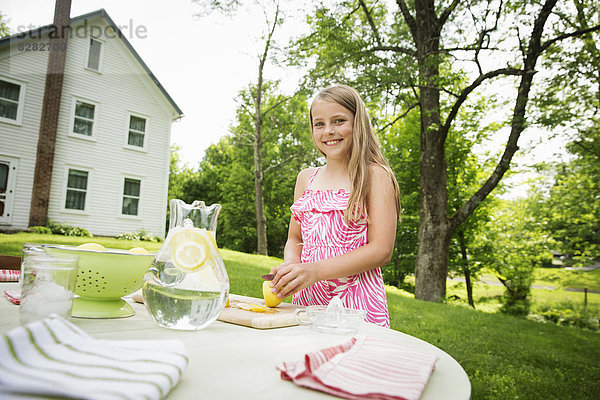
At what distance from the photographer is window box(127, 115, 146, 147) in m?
15.4

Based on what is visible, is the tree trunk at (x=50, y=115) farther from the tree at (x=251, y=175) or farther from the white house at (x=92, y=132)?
the tree at (x=251, y=175)

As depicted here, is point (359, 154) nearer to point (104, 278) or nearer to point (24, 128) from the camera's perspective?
point (104, 278)

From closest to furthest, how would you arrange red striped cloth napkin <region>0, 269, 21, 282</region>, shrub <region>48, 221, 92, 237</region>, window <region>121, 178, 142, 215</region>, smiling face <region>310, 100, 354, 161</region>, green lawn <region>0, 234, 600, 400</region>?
red striped cloth napkin <region>0, 269, 21, 282</region>
smiling face <region>310, 100, 354, 161</region>
green lawn <region>0, 234, 600, 400</region>
shrub <region>48, 221, 92, 237</region>
window <region>121, 178, 142, 215</region>

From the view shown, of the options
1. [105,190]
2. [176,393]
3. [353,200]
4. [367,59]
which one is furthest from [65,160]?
[176,393]

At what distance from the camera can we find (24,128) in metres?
12.9

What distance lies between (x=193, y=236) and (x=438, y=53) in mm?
7570

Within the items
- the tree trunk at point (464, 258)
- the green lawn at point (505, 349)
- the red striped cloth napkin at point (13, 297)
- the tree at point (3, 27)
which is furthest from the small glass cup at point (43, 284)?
the tree at point (3, 27)

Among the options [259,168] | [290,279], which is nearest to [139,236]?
[259,168]

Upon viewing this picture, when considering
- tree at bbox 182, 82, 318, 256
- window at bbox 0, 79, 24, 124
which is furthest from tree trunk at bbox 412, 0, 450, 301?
window at bbox 0, 79, 24, 124

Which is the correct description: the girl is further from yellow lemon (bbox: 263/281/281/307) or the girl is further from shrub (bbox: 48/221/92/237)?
shrub (bbox: 48/221/92/237)

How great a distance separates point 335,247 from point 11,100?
49.3 feet

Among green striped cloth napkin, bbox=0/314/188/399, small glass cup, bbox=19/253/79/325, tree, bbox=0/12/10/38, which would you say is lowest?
green striped cloth napkin, bbox=0/314/188/399

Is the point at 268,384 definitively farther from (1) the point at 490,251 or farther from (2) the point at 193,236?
(1) the point at 490,251

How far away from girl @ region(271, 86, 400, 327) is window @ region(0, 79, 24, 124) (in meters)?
14.4
